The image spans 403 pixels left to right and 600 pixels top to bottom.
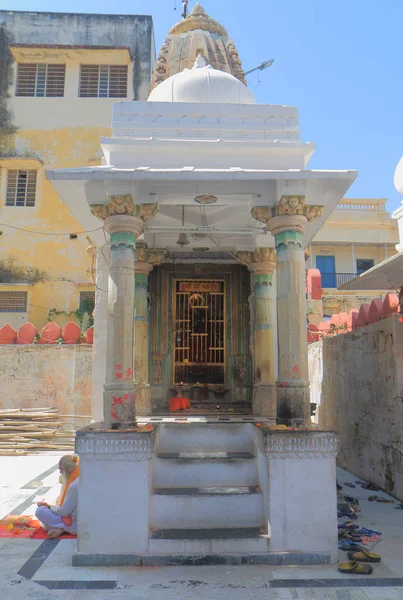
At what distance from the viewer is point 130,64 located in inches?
856

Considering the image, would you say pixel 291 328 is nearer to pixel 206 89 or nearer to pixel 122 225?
pixel 122 225

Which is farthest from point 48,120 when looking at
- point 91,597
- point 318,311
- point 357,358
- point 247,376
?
point 91,597

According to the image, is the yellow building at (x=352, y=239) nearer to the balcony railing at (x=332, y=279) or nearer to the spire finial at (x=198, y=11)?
the balcony railing at (x=332, y=279)

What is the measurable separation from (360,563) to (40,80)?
22.1m

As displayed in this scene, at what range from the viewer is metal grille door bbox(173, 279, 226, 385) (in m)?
10.1

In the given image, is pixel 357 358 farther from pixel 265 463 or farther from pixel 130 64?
pixel 130 64

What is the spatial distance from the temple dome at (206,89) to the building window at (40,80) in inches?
605

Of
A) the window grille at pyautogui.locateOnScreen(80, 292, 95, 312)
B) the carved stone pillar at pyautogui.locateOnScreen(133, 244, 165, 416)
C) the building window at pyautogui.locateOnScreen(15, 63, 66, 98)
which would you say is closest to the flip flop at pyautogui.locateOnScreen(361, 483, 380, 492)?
the carved stone pillar at pyautogui.locateOnScreen(133, 244, 165, 416)

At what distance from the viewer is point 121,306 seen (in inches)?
235

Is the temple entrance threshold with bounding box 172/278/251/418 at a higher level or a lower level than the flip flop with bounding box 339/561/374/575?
higher

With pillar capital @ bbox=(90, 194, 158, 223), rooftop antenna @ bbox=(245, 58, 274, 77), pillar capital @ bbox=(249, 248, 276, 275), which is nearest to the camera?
pillar capital @ bbox=(90, 194, 158, 223)

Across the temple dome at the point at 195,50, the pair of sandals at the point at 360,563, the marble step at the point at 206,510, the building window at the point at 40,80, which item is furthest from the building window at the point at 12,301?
the pair of sandals at the point at 360,563

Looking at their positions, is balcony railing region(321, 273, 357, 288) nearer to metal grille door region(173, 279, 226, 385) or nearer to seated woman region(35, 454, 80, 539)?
metal grille door region(173, 279, 226, 385)

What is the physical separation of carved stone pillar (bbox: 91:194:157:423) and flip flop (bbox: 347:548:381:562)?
263cm
